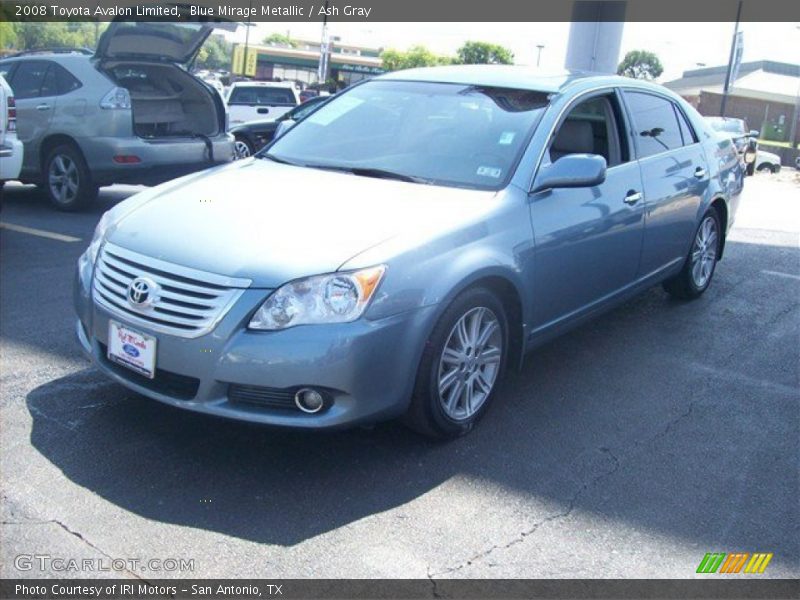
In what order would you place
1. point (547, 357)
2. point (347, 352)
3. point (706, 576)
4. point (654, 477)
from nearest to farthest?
point (706, 576)
point (347, 352)
point (654, 477)
point (547, 357)

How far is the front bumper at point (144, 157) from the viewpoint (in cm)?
890

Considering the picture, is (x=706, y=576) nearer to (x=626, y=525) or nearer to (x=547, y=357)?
(x=626, y=525)

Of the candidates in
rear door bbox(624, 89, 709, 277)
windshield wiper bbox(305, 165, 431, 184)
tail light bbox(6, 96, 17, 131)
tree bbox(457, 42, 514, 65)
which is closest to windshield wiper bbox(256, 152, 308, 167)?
windshield wiper bbox(305, 165, 431, 184)

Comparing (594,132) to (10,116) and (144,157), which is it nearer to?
(10,116)

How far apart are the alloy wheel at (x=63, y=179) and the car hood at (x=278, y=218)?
5.24 meters

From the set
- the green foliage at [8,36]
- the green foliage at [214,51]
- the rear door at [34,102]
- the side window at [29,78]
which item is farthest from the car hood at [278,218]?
the green foliage at [8,36]

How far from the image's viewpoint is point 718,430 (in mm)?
4234

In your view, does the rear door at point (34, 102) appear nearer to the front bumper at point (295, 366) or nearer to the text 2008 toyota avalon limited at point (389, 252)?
the text 2008 toyota avalon limited at point (389, 252)

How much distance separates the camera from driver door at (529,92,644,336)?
4.26 metres

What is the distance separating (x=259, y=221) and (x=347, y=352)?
79cm

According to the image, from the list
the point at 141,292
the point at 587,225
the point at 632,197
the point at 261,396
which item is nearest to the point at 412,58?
the point at 632,197

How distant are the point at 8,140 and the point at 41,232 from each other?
96 cm

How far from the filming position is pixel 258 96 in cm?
1988

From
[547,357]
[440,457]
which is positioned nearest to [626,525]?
[440,457]
